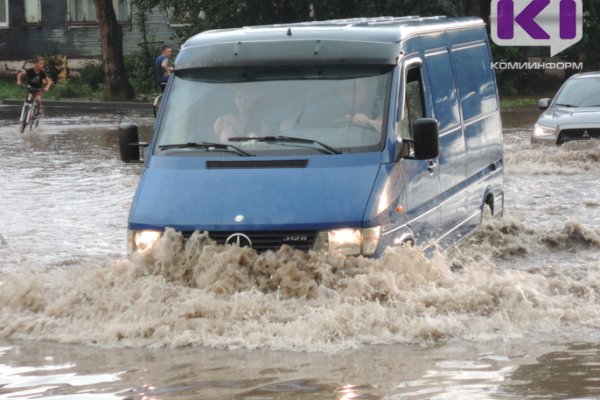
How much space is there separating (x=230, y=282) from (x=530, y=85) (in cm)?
3654

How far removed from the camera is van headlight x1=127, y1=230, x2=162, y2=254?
9942 millimetres

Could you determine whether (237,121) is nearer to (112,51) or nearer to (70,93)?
(112,51)

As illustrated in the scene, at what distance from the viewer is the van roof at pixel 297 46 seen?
10672 mm

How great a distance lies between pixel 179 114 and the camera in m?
10.8

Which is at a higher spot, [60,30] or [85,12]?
[85,12]

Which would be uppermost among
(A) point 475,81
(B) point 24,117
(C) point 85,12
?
(A) point 475,81

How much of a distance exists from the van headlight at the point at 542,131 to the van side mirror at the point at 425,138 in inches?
511

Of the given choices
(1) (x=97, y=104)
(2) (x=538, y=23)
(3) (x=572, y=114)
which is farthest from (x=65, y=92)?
(3) (x=572, y=114)

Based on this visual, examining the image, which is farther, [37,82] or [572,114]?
[37,82]

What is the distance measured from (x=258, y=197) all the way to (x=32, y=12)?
48.8 m

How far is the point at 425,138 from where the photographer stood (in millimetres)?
10305

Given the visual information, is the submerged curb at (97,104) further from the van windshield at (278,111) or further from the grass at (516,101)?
the van windshield at (278,111)

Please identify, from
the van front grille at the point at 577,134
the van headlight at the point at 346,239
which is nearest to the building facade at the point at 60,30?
the van front grille at the point at 577,134

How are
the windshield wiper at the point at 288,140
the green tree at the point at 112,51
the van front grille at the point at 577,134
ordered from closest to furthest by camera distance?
the windshield wiper at the point at 288,140 → the van front grille at the point at 577,134 → the green tree at the point at 112,51
